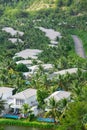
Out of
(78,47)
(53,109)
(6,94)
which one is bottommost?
(78,47)

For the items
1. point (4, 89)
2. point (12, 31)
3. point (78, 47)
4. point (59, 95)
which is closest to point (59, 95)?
point (59, 95)

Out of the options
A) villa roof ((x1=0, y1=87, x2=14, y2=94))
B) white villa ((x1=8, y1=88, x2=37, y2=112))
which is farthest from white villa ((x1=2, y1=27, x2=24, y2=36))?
white villa ((x1=8, y1=88, x2=37, y2=112))

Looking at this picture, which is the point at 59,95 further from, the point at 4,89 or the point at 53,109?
the point at 4,89

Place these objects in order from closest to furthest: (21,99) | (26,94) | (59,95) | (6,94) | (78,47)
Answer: (59,95)
(21,99)
(26,94)
(6,94)
(78,47)

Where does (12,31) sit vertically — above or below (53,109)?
below

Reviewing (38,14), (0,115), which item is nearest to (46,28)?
(38,14)

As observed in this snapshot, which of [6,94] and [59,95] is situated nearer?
[59,95]

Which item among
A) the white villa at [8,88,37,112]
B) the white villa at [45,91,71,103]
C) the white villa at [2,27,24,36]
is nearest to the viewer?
the white villa at [45,91,71,103]

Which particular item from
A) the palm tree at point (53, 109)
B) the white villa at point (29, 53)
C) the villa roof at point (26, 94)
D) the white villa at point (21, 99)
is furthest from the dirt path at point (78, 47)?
the palm tree at point (53, 109)

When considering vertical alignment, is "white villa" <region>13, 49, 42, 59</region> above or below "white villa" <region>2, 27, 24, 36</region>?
above

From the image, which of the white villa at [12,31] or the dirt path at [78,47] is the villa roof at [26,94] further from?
the white villa at [12,31]

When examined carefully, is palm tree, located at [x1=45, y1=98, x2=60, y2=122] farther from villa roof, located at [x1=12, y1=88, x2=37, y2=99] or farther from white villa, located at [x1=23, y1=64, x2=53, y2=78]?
white villa, located at [x1=23, y1=64, x2=53, y2=78]

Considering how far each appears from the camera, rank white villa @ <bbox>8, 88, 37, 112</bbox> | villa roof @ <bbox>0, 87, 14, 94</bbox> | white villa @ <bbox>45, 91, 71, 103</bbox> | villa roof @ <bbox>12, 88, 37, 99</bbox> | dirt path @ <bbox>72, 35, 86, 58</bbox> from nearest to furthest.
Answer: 1. white villa @ <bbox>45, 91, 71, 103</bbox>
2. white villa @ <bbox>8, 88, 37, 112</bbox>
3. villa roof @ <bbox>12, 88, 37, 99</bbox>
4. villa roof @ <bbox>0, 87, 14, 94</bbox>
5. dirt path @ <bbox>72, 35, 86, 58</bbox>
